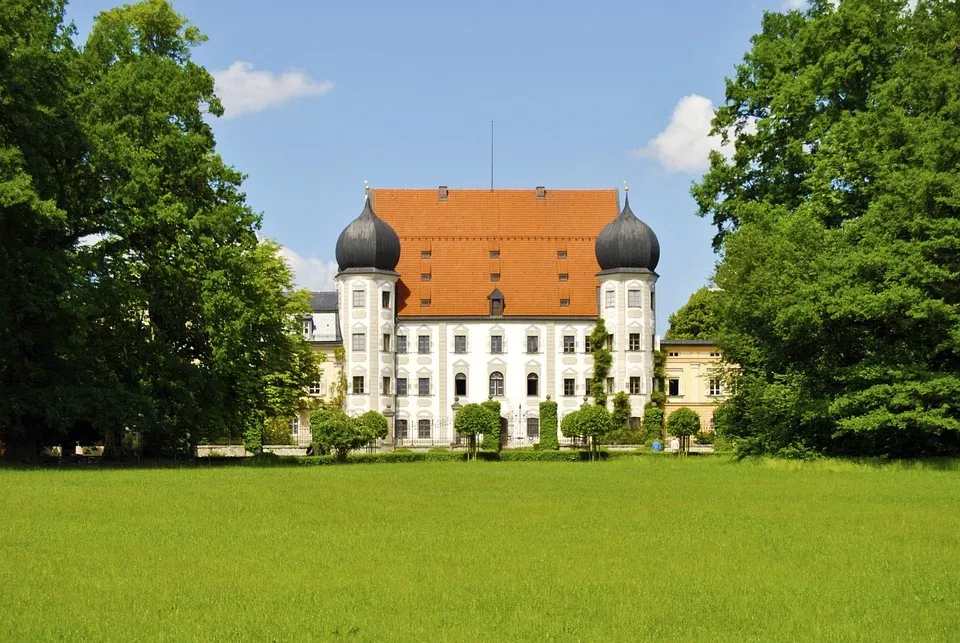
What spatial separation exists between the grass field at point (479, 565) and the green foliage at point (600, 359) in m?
45.5

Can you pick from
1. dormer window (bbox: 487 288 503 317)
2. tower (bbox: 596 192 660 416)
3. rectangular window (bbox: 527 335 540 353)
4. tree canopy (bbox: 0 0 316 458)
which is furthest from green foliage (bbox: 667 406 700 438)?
tree canopy (bbox: 0 0 316 458)

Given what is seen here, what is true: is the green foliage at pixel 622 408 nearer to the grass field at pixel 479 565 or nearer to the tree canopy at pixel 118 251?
the tree canopy at pixel 118 251

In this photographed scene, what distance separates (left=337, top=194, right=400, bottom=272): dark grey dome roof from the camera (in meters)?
69.0

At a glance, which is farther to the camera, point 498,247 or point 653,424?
point 498,247

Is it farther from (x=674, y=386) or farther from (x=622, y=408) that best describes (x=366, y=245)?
(x=674, y=386)

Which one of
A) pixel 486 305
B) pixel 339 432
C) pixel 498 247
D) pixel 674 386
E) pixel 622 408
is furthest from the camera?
pixel 674 386

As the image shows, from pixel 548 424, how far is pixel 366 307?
12476mm

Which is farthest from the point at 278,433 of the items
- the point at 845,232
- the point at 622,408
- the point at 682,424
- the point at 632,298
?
the point at 845,232

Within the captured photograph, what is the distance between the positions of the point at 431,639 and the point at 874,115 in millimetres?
27792

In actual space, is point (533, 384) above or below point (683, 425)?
above

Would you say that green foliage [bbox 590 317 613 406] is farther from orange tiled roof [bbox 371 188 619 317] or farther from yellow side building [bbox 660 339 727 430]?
yellow side building [bbox 660 339 727 430]

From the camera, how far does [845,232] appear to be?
33.4 metres

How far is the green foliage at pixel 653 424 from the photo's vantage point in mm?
64438

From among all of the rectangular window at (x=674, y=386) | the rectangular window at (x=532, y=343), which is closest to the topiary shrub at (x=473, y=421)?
the rectangular window at (x=532, y=343)
